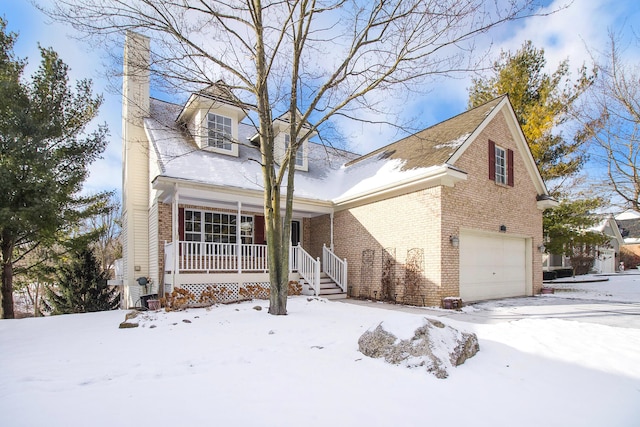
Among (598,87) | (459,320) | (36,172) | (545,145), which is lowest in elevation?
(459,320)

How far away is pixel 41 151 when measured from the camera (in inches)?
436

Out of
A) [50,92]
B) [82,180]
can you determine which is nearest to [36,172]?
[82,180]

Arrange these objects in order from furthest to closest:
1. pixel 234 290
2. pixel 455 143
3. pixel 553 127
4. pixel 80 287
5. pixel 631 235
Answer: pixel 631 235 < pixel 553 127 < pixel 80 287 < pixel 455 143 < pixel 234 290

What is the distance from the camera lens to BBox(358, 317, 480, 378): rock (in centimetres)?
413

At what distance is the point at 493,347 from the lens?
5039 mm

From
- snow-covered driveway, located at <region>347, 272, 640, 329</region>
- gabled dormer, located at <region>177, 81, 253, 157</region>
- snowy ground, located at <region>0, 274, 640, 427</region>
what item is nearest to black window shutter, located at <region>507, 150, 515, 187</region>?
snow-covered driveway, located at <region>347, 272, 640, 329</region>

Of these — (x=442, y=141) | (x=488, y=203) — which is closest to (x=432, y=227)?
(x=488, y=203)

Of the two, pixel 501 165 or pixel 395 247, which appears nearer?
pixel 395 247

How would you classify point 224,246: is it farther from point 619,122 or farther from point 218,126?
point 619,122

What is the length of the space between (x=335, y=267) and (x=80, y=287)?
10718mm

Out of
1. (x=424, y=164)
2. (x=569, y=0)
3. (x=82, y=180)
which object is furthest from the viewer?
(x=82, y=180)

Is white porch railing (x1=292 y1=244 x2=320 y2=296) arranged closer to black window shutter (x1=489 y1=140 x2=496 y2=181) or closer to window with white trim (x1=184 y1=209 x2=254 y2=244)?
window with white trim (x1=184 y1=209 x2=254 y2=244)

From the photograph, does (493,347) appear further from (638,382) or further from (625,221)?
(625,221)

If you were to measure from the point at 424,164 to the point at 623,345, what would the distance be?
642cm
